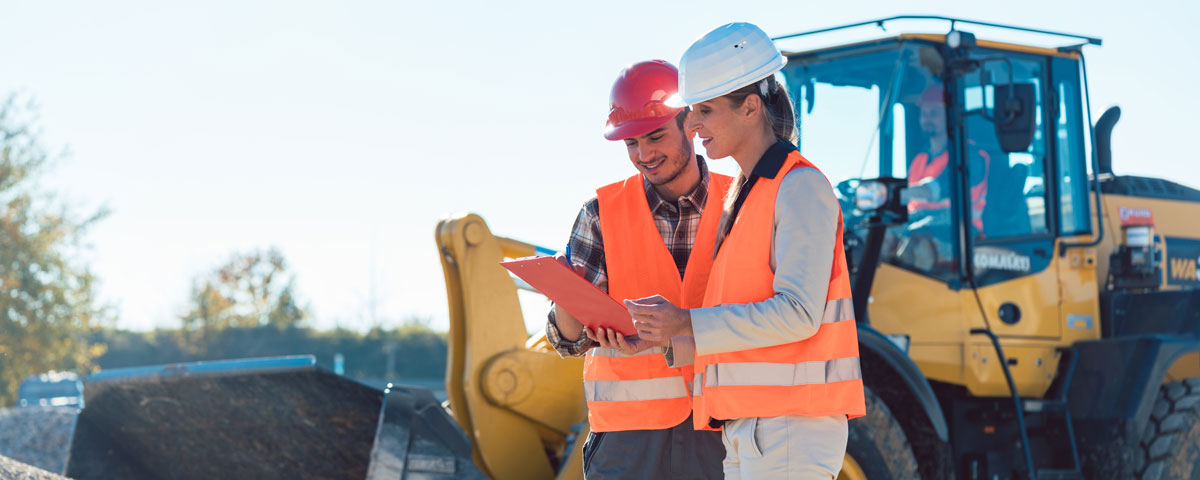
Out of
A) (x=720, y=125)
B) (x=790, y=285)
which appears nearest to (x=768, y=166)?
(x=720, y=125)

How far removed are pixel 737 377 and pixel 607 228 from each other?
899mm

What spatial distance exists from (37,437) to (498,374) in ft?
19.1

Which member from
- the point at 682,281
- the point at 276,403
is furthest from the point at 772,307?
the point at 276,403

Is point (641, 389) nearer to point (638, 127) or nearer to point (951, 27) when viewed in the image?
point (638, 127)

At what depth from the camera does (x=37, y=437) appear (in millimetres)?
8898

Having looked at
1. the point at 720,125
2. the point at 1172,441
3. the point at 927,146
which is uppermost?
the point at 927,146

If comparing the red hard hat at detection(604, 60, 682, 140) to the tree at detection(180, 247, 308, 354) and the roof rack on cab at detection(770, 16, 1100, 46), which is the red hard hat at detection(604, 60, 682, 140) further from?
the tree at detection(180, 247, 308, 354)

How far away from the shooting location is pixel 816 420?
91.9 inches

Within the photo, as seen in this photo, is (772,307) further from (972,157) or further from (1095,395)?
(1095,395)

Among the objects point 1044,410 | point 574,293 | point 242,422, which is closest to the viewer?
point 574,293

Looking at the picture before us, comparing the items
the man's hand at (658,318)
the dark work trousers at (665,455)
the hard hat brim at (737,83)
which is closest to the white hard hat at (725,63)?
the hard hat brim at (737,83)

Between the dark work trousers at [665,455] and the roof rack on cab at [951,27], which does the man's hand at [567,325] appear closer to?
the dark work trousers at [665,455]

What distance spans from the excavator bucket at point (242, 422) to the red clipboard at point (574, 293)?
1806 millimetres

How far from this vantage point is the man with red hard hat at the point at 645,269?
2984 mm
